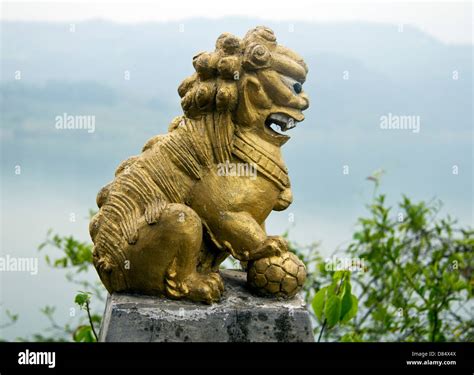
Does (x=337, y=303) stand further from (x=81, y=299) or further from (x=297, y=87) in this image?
(x=81, y=299)

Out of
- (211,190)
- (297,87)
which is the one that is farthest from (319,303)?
(297,87)

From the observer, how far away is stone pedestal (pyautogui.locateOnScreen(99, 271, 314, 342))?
327 cm

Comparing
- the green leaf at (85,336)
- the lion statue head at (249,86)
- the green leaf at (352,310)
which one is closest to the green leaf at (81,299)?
the green leaf at (85,336)

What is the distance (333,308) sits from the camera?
381cm

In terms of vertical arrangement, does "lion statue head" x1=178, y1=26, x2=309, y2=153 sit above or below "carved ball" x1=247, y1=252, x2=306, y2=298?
above

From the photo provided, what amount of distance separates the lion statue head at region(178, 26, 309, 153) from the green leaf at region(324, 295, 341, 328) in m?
0.75

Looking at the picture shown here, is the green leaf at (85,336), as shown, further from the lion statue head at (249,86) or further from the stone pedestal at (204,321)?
the lion statue head at (249,86)

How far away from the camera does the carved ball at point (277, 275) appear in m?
3.41

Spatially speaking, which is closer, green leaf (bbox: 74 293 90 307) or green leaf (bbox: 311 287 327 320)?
green leaf (bbox: 74 293 90 307)

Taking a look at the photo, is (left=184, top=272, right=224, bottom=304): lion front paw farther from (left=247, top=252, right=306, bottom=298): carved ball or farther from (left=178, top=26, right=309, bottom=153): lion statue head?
(left=178, top=26, right=309, bottom=153): lion statue head

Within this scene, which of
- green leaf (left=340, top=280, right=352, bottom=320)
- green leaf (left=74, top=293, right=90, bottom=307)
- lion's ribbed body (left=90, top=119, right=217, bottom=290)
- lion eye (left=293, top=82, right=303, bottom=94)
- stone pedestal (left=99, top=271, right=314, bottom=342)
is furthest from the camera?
green leaf (left=340, top=280, right=352, bottom=320)

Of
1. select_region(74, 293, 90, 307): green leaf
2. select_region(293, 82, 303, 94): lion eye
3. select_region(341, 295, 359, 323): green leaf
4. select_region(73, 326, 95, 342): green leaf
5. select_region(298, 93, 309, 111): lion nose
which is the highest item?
select_region(293, 82, 303, 94): lion eye

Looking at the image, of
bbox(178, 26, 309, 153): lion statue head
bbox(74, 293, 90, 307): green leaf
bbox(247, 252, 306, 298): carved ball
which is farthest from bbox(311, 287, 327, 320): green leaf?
bbox(74, 293, 90, 307): green leaf

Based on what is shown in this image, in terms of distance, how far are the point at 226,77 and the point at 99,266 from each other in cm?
88
